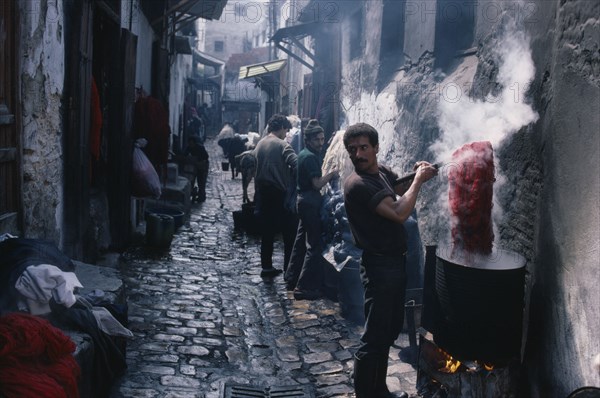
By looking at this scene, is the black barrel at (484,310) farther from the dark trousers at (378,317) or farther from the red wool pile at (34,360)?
the red wool pile at (34,360)

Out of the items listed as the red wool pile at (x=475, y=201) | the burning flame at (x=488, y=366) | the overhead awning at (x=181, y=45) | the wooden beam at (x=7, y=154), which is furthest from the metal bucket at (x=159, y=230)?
the overhead awning at (x=181, y=45)

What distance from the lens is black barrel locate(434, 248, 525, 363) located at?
4.12 meters

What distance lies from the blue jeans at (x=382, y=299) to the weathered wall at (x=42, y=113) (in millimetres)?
3056

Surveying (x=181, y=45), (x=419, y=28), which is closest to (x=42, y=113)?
(x=419, y=28)

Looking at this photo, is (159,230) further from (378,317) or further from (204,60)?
(204,60)

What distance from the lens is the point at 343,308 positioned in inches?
273

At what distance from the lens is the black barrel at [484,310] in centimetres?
412

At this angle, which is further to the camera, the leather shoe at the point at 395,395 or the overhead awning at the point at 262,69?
the overhead awning at the point at 262,69

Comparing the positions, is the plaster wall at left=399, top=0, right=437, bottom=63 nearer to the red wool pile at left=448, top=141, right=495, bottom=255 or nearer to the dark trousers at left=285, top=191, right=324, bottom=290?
the dark trousers at left=285, top=191, right=324, bottom=290

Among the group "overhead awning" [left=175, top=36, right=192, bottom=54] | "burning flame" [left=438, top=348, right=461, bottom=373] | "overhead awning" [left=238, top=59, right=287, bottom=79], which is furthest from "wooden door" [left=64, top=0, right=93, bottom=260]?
"overhead awning" [left=238, top=59, right=287, bottom=79]

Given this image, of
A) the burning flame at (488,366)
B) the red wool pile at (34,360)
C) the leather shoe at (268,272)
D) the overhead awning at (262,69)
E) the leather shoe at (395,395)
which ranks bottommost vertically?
the leather shoe at (395,395)

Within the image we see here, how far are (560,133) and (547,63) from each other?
67 centimetres

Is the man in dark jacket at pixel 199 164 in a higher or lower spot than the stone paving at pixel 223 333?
higher

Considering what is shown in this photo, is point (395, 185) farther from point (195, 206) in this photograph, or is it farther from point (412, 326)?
point (195, 206)
